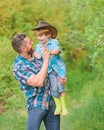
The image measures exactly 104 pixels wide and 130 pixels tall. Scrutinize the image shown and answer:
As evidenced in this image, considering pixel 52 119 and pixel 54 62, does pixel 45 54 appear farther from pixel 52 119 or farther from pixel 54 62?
pixel 52 119

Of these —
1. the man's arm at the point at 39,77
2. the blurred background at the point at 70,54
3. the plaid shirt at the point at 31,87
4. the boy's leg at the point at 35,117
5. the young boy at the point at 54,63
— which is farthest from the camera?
the blurred background at the point at 70,54

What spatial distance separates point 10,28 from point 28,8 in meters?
0.91

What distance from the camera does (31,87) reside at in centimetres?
467

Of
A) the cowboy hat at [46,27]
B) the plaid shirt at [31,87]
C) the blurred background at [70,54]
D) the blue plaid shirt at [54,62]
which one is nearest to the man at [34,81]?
the plaid shirt at [31,87]

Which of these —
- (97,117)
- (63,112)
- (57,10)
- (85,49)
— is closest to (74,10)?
(57,10)

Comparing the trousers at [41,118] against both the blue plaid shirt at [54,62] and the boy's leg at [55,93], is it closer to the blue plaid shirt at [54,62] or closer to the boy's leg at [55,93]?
the boy's leg at [55,93]

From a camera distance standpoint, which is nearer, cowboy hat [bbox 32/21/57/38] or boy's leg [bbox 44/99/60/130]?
boy's leg [bbox 44/99/60/130]

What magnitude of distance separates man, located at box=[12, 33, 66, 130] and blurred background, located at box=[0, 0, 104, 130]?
2542mm

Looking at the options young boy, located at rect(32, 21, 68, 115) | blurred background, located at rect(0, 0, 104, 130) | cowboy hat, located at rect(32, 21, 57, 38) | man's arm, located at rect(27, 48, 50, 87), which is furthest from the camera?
blurred background, located at rect(0, 0, 104, 130)

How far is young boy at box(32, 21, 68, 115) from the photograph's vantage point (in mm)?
4853

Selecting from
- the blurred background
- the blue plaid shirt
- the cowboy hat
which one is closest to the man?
the blue plaid shirt

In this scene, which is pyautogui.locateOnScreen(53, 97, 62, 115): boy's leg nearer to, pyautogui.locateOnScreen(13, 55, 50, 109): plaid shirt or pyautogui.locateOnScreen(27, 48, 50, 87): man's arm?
pyautogui.locateOnScreen(13, 55, 50, 109): plaid shirt

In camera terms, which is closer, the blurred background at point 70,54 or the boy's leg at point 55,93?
the boy's leg at point 55,93

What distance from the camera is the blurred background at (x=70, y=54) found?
839cm
